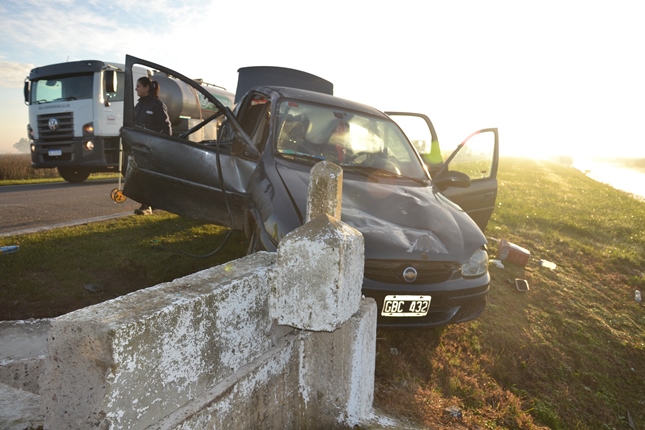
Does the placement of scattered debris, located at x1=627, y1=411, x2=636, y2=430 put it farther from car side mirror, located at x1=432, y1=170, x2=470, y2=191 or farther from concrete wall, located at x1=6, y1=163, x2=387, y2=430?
car side mirror, located at x1=432, y1=170, x2=470, y2=191

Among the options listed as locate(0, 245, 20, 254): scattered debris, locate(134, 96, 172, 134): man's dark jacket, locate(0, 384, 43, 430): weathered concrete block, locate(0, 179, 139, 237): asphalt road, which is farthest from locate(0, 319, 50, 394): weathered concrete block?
locate(134, 96, 172, 134): man's dark jacket

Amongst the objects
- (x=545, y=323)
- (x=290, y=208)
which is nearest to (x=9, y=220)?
(x=290, y=208)

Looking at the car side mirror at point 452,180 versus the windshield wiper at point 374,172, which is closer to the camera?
the windshield wiper at point 374,172

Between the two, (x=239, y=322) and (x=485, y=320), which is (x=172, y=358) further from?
(x=485, y=320)

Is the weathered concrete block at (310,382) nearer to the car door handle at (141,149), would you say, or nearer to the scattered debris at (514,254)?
the car door handle at (141,149)

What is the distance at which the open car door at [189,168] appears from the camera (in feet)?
13.7

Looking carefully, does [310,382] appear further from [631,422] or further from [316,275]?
[631,422]

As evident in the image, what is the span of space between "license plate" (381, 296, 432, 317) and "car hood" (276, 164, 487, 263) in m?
0.27

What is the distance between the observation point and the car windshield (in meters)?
4.14

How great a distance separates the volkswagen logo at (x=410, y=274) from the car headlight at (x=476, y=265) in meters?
0.49

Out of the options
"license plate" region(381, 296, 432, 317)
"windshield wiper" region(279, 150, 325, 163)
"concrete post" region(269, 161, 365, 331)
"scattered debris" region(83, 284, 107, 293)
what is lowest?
"scattered debris" region(83, 284, 107, 293)

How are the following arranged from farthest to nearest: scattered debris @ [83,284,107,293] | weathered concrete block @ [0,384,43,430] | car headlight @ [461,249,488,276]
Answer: scattered debris @ [83,284,107,293], car headlight @ [461,249,488,276], weathered concrete block @ [0,384,43,430]

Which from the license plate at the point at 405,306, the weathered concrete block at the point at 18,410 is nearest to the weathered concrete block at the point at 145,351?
the weathered concrete block at the point at 18,410

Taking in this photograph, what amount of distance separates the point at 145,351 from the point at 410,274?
2087mm
